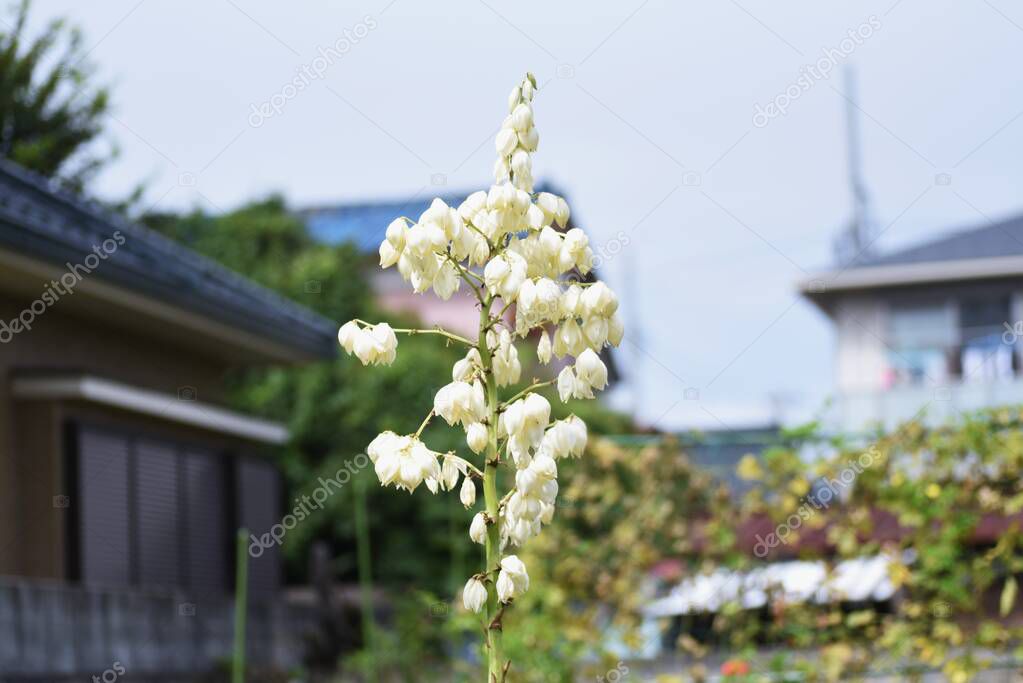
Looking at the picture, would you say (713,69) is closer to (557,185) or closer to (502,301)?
(502,301)

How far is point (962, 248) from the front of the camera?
819 inches

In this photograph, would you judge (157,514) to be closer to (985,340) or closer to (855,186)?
(985,340)

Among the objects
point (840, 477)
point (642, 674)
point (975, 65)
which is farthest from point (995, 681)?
point (975, 65)

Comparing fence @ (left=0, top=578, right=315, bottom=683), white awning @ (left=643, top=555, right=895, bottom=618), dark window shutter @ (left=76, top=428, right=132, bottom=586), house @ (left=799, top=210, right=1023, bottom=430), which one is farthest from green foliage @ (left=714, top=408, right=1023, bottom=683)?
house @ (left=799, top=210, right=1023, bottom=430)

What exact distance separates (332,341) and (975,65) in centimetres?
644

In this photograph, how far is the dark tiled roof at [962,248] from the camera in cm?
2050

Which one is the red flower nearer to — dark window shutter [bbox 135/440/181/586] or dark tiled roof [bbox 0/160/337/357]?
dark tiled roof [bbox 0/160/337/357]

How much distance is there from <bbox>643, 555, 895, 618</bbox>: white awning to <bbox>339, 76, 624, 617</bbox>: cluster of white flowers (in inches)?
179

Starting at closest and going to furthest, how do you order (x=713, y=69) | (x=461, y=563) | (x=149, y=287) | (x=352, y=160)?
(x=713, y=69) < (x=149, y=287) < (x=352, y=160) < (x=461, y=563)

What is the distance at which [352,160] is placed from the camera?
37.7 ft

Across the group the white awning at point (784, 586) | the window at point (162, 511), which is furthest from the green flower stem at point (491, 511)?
the window at point (162, 511)

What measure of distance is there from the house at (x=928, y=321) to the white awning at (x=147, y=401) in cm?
980

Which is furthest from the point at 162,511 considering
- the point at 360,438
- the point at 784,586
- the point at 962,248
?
the point at 962,248

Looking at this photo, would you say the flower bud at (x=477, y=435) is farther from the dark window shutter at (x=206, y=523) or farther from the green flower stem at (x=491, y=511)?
the dark window shutter at (x=206, y=523)
